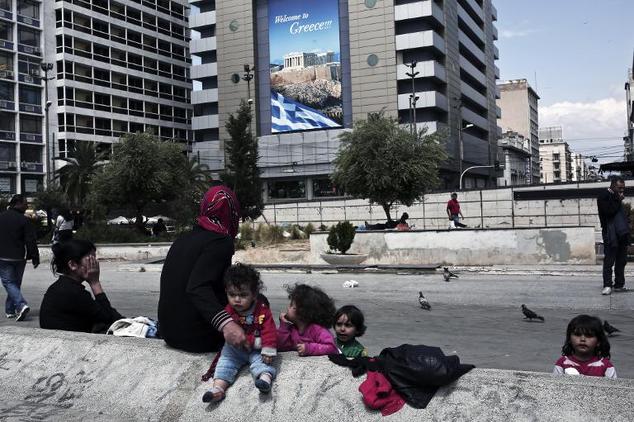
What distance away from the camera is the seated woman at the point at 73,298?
5.08 m

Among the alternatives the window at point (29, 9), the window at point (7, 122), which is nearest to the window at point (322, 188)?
the window at point (7, 122)

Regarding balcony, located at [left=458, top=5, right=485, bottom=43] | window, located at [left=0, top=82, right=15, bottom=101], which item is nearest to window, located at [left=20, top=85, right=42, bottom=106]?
window, located at [left=0, top=82, right=15, bottom=101]

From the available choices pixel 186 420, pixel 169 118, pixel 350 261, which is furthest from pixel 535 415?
pixel 169 118

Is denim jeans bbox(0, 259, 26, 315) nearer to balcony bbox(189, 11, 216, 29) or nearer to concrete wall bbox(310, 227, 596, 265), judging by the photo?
concrete wall bbox(310, 227, 596, 265)

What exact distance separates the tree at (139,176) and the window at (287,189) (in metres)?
32.0

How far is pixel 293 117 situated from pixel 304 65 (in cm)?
598

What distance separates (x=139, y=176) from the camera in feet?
109

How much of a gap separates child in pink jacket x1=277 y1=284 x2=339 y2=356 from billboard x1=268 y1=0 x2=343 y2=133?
2455 inches

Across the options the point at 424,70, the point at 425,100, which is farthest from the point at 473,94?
the point at 425,100

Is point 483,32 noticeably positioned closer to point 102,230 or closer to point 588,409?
point 102,230

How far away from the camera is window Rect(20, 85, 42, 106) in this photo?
2638 inches

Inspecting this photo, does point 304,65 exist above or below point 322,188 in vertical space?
above

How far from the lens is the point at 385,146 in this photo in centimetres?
2806

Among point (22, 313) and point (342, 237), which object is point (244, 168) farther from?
point (22, 313)
